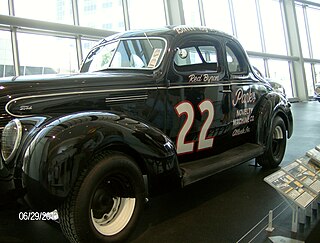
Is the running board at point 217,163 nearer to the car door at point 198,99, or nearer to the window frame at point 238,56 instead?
the car door at point 198,99

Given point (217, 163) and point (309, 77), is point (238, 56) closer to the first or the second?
point (217, 163)

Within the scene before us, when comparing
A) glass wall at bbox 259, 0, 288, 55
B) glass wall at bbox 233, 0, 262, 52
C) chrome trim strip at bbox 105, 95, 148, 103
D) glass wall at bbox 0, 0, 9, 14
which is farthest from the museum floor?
glass wall at bbox 259, 0, 288, 55

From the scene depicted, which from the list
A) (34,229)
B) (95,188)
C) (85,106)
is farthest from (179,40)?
(34,229)

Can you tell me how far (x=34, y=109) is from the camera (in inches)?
85.5

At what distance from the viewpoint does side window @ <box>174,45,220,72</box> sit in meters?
2.92

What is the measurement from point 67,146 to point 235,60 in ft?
7.99

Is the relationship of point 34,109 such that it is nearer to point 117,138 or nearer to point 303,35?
point 117,138

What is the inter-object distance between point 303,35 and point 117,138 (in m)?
18.4

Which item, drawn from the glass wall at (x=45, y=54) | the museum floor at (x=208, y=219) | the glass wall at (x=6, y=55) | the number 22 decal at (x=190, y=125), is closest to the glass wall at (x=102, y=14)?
the glass wall at (x=45, y=54)

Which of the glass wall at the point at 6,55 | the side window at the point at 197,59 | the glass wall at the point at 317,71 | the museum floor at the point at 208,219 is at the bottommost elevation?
the museum floor at the point at 208,219

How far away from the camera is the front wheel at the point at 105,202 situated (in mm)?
1870

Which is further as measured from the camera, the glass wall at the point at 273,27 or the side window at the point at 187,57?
the glass wall at the point at 273,27

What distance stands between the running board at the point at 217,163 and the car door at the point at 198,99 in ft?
0.32

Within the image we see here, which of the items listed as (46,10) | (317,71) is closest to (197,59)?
(46,10)
